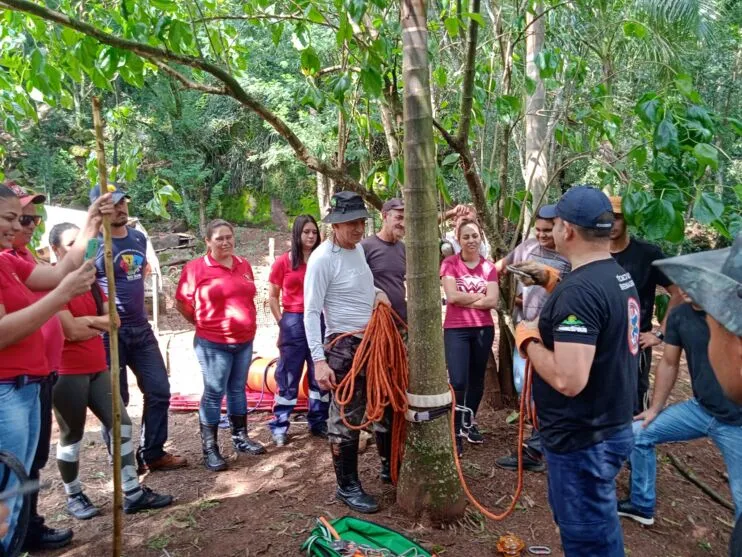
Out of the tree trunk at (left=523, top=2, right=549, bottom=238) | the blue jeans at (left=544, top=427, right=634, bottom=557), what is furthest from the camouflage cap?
the tree trunk at (left=523, top=2, right=549, bottom=238)

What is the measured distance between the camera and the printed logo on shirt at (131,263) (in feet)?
12.5

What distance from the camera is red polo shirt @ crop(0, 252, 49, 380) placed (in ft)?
8.07

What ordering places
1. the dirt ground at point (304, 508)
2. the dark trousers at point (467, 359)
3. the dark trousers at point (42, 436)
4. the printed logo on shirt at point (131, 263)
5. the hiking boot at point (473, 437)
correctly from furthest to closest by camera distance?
the hiking boot at point (473, 437), the dark trousers at point (467, 359), the printed logo on shirt at point (131, 263), the dirt ground at point (304, 508), the dark trousers at point (42, 436)

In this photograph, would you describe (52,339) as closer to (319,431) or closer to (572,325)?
(319,431)

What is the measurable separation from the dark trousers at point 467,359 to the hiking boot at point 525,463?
1.35ft

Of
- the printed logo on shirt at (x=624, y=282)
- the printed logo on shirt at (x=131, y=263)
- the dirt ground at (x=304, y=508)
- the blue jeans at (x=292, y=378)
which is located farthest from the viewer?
the blue jeans at (x=292, y=378)

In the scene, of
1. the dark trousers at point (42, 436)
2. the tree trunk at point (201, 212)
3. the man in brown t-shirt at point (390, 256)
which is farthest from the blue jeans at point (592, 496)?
the tree trunk at point (201, 212)

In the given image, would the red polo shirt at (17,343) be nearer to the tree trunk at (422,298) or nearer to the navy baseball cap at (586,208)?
the tree trunk at (422,298)

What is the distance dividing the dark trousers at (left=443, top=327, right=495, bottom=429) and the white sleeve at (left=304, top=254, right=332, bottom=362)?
112cm

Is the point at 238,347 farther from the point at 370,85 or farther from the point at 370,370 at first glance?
the point at 370,85

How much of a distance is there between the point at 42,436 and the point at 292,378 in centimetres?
210

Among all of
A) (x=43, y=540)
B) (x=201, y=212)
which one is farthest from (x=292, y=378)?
(x=201, y=212)

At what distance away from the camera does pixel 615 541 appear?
91.8 inches

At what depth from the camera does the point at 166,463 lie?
4.15m
